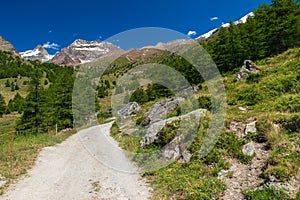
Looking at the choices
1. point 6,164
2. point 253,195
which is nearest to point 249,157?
point 253,195

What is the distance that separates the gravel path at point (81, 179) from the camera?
909 cm

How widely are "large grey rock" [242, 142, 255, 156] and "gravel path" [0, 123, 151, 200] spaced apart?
5060mm

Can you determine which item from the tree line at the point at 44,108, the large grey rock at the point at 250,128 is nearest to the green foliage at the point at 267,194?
the large grey rock at the point at 250,128

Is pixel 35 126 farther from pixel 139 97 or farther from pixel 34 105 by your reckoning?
pixel 139 97

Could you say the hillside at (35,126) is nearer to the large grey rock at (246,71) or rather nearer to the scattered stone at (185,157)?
the scattered stone at (185,157)

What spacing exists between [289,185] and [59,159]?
46.8 feet

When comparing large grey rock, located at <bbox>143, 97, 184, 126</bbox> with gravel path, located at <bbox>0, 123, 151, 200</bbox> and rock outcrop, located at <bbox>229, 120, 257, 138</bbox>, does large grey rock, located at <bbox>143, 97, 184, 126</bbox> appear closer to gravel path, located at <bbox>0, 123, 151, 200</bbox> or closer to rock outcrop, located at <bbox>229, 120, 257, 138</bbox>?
gravel path, located at <bbox>0, 123, 151, 200</bbox>

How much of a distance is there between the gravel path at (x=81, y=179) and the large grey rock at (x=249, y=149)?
16.6ft

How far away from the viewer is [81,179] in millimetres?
11070

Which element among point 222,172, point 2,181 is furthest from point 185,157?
point 2,181

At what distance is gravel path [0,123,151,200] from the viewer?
29.8 feet

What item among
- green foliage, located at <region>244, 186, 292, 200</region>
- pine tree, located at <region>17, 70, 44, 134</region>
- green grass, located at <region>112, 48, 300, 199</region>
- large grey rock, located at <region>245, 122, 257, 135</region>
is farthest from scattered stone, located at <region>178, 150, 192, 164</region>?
pine tree, located at <region>17, 70, 44, 134</region>

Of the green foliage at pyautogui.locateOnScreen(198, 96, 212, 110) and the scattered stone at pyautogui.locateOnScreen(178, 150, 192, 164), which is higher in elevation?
the green foliage at pyautogui.locateOnScreen(198, 96, 212, 110)

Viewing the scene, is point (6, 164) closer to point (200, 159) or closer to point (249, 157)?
point (200, 159)
